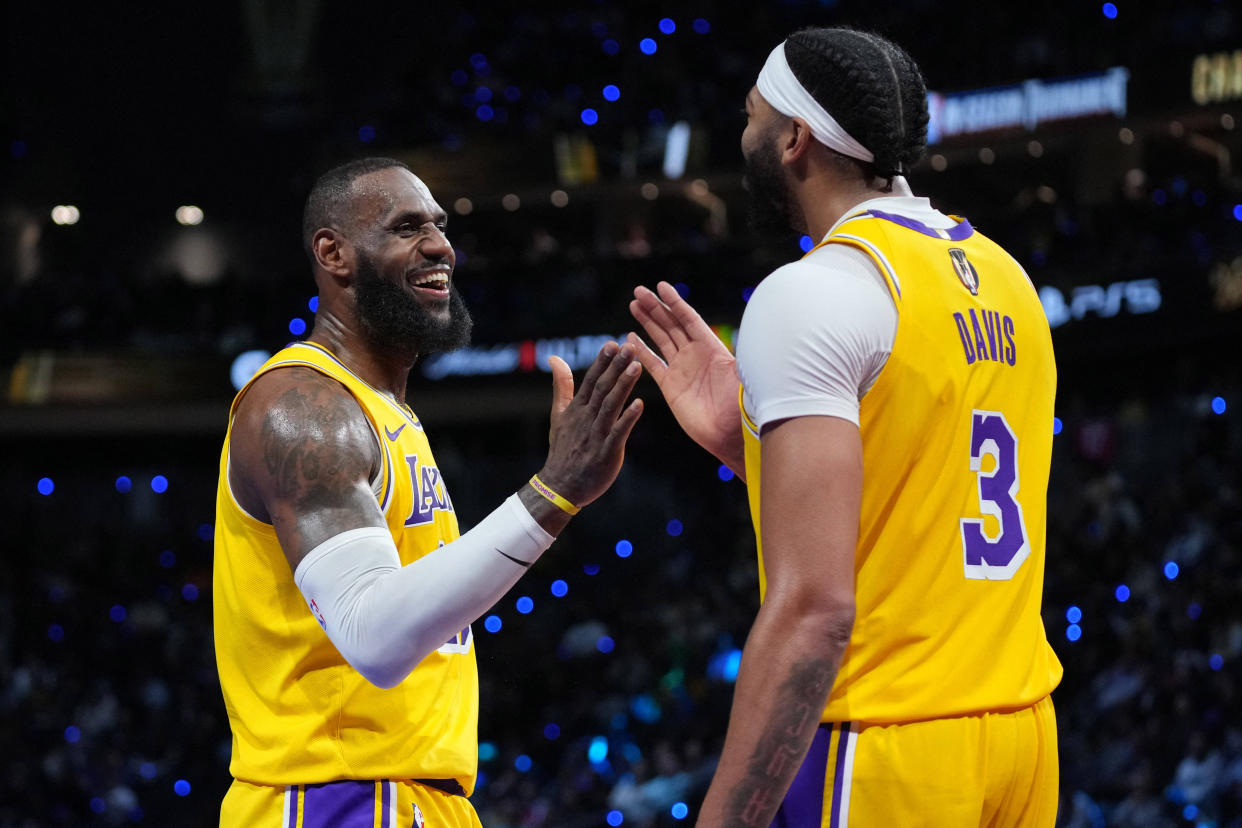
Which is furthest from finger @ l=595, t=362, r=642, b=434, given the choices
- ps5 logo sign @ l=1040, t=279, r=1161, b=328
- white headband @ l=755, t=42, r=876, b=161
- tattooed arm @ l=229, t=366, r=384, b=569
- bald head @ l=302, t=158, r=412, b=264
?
ps5 logo sign @ l=1040, t=279, r=1161, b=328

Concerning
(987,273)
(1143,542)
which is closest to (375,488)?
(987,273)

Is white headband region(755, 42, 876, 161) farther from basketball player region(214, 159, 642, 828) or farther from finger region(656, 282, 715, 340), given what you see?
basketball player region(214, 159, 642, 828)

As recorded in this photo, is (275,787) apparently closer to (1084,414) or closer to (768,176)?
(768,176)

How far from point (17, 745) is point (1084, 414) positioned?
12578 millimetres

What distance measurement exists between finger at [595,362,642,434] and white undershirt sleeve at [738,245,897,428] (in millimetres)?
606

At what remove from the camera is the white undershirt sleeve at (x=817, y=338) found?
219 cm

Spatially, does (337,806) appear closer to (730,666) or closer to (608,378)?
(608,378)

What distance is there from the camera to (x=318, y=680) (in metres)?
3.02

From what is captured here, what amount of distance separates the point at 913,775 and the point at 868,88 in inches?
46.7

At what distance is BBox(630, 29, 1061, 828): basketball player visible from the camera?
213 centimetres

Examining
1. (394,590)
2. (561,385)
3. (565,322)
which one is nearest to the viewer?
(394,590)

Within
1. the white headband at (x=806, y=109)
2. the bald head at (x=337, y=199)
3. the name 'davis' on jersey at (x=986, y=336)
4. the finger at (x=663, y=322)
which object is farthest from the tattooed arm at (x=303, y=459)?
the name 'davis' on jersey at (x=986, y=336)

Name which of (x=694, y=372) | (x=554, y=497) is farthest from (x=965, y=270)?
(x=554, y=497)

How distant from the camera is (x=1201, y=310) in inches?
588
